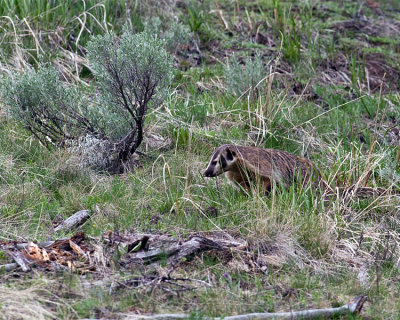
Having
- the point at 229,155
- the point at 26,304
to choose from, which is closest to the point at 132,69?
the point at 229,155

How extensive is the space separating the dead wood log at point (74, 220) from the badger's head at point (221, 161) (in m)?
1.16

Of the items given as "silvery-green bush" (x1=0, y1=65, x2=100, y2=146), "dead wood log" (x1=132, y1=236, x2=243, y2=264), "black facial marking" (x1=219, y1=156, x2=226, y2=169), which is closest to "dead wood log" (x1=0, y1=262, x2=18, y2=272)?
"dead wood log" (x1=132, y1=236, x2=243, y2=264)

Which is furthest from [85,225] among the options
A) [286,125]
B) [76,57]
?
[76,57]

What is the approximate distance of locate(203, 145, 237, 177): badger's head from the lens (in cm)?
583

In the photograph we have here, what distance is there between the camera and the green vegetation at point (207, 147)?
4.33 meters

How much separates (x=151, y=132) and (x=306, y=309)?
401cm

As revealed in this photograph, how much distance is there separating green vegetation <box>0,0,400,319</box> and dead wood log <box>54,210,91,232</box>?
0.07 meters

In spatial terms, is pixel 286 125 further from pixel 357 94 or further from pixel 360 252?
pixel 360 252

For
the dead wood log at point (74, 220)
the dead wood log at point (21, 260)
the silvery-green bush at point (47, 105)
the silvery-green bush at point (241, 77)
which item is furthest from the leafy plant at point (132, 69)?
the dead wood log at point (21, 260)

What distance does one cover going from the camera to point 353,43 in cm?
1089

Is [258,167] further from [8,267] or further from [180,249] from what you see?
[8,267]

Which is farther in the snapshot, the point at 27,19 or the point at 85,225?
the point at 27,19

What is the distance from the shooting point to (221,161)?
231 inches

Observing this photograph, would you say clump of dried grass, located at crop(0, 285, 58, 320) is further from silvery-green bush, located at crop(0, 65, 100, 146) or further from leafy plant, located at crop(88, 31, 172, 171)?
silvery-green bush, located at crop(0, 65, 100, 146)
